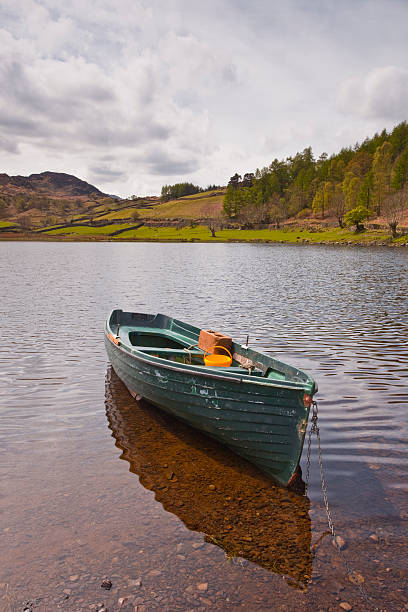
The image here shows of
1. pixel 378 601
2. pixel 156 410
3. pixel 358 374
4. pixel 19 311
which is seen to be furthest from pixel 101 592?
pixel 19 311

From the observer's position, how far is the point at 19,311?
25.6 metres

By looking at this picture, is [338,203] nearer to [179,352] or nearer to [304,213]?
[304,213]

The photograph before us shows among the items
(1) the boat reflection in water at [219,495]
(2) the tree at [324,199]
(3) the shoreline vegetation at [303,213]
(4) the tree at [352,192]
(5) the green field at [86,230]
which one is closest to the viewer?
(1) the boat reflection in water at [219,495]

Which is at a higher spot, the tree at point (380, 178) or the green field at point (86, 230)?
the tree at point (380, 178)

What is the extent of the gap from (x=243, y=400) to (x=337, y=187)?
148 m

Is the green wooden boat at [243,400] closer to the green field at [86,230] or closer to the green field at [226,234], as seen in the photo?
the green field at [226,234]

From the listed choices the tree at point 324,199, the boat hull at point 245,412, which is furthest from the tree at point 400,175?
the boat hull at point 245,412

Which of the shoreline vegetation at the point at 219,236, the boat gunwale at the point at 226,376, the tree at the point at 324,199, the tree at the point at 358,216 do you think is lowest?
the boat gunwale at the point at 226,376

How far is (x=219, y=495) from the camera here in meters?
7.60

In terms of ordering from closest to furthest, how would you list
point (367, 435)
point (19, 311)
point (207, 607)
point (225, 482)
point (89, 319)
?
point (207, 607) < point (225, 482) < point (367, 435) < point (89, 319) < point (19, 311)

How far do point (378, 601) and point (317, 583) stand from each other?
744mm

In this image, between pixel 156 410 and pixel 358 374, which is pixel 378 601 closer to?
pixel 156 410

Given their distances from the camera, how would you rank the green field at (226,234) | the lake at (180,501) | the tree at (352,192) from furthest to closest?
1. the tree at (352,192)
2. the green field at (226,234)
3. the lake at (180,501)

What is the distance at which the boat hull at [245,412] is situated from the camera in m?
7.45
